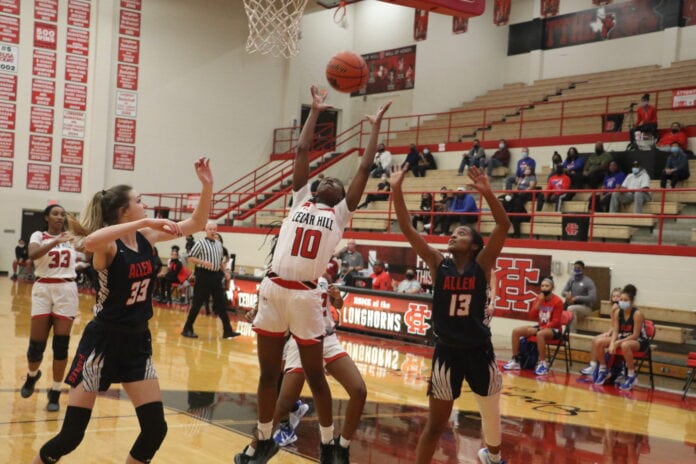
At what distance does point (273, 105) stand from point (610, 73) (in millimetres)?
12095

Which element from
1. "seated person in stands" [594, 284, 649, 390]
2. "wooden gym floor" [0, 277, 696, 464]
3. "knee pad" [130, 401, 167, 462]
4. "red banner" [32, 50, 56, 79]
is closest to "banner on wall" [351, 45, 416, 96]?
"red banner" [32, 50, 56, 79]

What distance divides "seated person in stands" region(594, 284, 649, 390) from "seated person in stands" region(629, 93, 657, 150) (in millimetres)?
7941

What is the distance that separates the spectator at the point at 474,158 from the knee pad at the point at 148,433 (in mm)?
17466

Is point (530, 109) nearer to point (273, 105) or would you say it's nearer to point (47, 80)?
point (273, 105)

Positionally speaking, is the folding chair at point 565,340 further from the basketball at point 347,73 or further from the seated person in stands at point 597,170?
the basketball at point 347,73

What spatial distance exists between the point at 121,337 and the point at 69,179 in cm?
2304

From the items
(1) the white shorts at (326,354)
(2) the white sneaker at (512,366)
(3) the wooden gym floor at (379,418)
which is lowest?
(2) the white sneaker at (512,366)

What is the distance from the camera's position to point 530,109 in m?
24.8

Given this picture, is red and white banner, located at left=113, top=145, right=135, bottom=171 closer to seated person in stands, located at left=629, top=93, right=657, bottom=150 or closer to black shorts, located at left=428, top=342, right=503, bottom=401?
seated person in stands, located at left=629, top=93, right=657, bottom=150

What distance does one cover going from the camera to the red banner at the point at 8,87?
82.1ft

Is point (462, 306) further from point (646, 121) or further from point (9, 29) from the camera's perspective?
point (9, 29)

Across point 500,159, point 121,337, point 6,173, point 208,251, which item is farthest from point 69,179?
point 121,337

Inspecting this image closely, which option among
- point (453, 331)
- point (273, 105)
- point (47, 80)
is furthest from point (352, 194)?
point (273, 105)

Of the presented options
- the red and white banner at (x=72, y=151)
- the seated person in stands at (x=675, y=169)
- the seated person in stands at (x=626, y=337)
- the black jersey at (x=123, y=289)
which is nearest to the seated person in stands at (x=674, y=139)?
the seated person in stands at (x=675, y=169)
